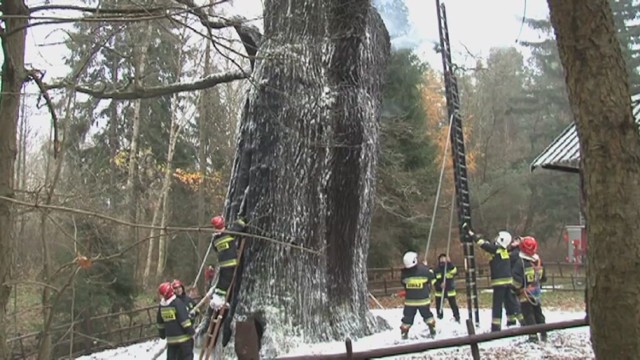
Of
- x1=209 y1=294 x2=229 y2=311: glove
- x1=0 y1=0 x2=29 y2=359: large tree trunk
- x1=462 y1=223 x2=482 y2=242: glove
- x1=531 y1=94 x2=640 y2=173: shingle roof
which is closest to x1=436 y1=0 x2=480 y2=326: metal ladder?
x1=462 y1=223 x2=482 y2=242: glove

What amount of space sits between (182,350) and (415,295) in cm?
423

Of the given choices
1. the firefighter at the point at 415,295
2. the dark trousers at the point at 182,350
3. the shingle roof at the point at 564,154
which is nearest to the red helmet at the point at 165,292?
the dark trousers at the point at 182,350

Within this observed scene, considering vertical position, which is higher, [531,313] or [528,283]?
[528,283]

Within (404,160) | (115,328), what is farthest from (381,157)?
(115,328)

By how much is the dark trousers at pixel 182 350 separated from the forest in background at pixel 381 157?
3.09 m

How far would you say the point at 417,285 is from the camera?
1053 centimetres

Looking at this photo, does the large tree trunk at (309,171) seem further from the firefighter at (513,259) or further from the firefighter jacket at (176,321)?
the firefighter at (513,259)

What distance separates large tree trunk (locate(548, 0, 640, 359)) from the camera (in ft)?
12.6

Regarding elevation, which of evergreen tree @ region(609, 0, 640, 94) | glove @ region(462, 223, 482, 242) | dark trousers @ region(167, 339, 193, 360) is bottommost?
dark trousers @ region(167, 339, 193, 360)

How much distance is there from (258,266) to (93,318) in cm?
561

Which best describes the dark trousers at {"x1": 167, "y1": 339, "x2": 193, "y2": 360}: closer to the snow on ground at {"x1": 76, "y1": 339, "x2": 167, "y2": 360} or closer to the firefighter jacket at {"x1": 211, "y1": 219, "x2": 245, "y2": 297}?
the firefighter jacket at {"x1": 211, "y1": 219, "x2": 245, "y2": 297}

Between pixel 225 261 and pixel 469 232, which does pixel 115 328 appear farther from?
pixel 469 232

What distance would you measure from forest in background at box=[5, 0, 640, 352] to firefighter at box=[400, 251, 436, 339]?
534cm

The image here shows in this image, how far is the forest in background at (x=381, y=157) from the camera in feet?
60.0
